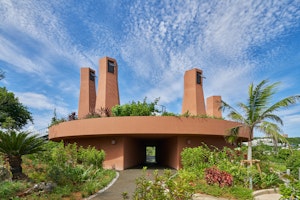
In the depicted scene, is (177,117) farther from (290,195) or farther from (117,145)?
(290,195)

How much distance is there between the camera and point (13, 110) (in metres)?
26.8

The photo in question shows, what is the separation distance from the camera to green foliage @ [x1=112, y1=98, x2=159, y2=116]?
1414 centimetres

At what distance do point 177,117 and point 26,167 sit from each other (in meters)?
8.41

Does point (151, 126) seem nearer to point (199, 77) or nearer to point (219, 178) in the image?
point (219, 178)

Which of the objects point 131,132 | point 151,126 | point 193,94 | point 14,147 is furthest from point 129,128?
point 193,94

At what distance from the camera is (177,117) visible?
1317cm

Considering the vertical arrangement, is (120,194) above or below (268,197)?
above

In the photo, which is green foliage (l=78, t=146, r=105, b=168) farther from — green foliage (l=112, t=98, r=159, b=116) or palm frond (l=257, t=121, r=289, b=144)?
palm frond (l=257, t=121, r=289, b=144)

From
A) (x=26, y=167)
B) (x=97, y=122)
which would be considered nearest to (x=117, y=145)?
(x=97, y=122)

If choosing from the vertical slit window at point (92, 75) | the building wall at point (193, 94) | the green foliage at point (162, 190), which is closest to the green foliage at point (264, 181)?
the green foliage at point (162, 190)

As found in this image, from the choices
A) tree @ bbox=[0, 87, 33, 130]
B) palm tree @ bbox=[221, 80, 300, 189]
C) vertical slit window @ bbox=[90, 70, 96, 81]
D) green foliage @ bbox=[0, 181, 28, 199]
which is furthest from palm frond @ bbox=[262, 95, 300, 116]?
tree @ bbox=[0, 87, 33, 130]

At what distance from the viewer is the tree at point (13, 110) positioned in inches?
947

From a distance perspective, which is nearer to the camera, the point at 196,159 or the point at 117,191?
the point at 117,191

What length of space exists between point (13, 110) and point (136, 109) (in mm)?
20329
